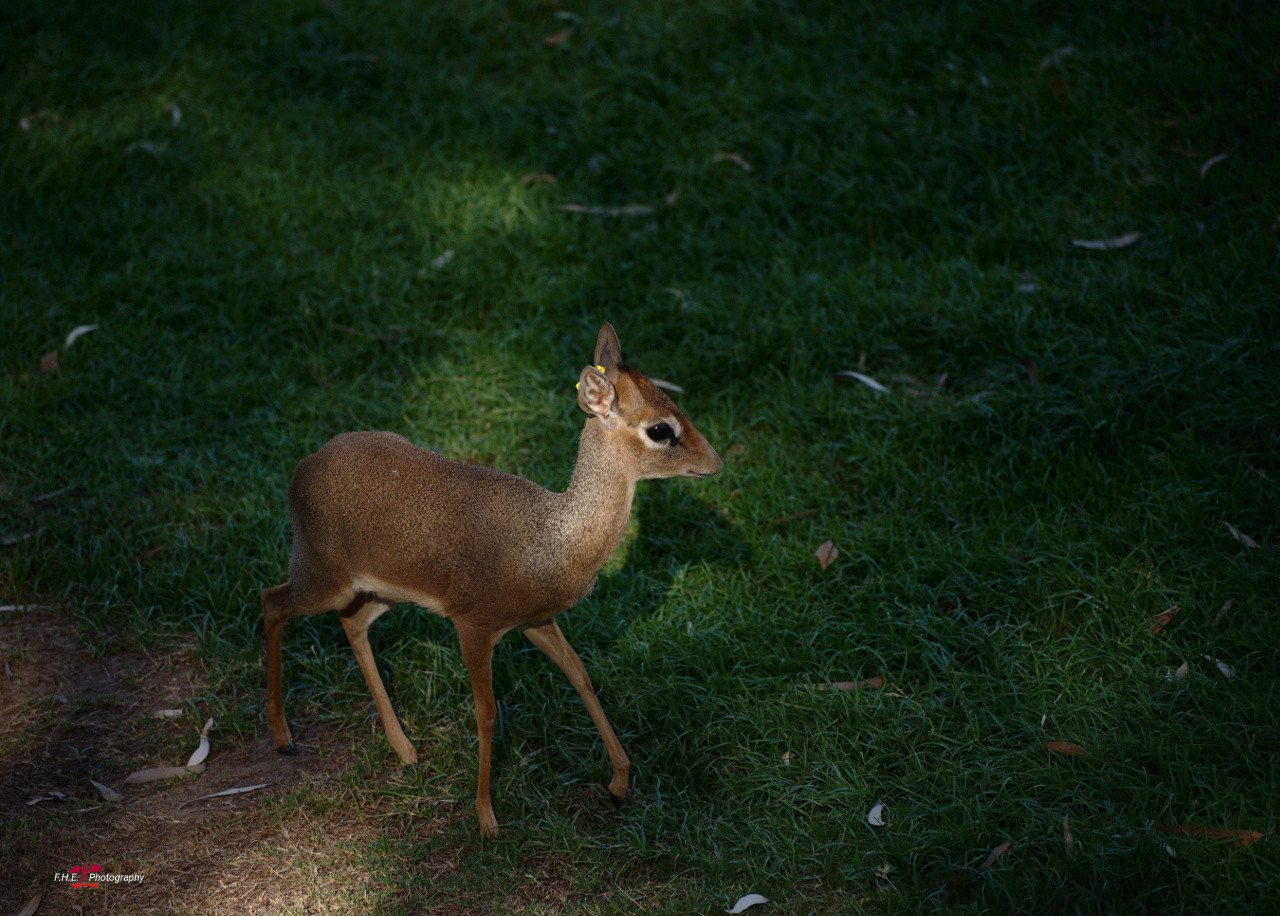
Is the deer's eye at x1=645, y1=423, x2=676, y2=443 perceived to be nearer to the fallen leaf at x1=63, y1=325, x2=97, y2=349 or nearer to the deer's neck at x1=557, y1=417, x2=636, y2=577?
the deer's neck at x1=557, y1=417, x2=636, y2=577

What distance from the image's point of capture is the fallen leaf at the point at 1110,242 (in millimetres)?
5387

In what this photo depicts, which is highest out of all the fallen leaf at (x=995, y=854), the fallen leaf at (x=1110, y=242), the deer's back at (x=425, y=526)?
the deer's back at (x=425, y=526)

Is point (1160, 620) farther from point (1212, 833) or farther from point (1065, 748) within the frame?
point (1212, 833)

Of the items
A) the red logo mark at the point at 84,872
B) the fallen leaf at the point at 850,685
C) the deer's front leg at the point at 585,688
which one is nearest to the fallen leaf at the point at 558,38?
the deer's front leg at the point at 585,688

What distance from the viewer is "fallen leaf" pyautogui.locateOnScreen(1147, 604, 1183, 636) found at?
3744mm

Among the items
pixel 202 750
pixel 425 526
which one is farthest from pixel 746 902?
pixel 202 750

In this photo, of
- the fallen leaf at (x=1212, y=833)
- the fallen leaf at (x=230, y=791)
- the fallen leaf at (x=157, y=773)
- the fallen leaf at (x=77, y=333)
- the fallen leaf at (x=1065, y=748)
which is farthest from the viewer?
the fallen leaf at (x=77, y=333)

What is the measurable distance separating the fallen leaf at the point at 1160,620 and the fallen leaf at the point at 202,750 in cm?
344

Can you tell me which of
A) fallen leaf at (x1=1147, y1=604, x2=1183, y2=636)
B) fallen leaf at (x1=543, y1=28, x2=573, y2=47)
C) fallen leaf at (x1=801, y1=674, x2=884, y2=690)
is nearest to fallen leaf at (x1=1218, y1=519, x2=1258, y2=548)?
fallen leaf at (x1=1147, y1=604, x2=1183, y2=636)

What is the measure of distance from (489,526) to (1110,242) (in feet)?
12.5

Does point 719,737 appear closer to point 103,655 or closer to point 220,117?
point 103,655

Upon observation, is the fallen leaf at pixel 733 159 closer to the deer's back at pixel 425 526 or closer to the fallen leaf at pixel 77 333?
the deer's back at pixel 425 526

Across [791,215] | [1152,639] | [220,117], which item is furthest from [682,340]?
[220,117]

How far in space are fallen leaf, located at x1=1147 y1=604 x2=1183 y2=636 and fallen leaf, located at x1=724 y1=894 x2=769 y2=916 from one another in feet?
5.67
